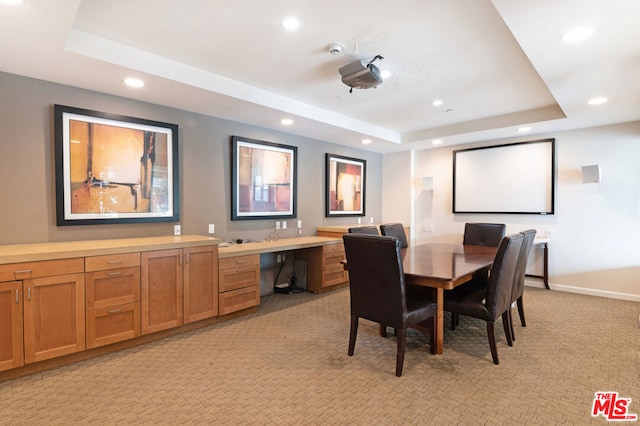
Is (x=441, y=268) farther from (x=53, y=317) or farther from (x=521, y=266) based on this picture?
(x=53, y=317)

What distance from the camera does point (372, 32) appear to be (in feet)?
7.89

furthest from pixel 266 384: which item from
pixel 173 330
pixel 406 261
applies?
pixel 406 261

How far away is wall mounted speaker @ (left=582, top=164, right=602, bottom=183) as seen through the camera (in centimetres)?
432

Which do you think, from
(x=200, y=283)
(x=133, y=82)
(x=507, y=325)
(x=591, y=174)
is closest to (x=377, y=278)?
(x=507, y=325)

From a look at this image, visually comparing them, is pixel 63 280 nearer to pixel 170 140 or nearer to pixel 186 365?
pixel 186 365

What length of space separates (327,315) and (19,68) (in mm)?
3631

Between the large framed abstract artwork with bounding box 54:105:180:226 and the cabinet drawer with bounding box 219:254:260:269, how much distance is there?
79 centimetres

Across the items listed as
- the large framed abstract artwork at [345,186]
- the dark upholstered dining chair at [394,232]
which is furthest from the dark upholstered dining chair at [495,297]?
the large framed abstract artwork at [345,186]

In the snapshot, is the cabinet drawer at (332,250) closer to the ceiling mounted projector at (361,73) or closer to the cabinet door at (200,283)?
the cabinet door at (200,283)

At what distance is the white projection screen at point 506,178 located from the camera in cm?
489

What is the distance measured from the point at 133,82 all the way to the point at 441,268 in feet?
10.4

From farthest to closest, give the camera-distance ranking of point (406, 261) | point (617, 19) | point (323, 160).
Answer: point (323, 160)
point (406, 261)
point (617, 19)

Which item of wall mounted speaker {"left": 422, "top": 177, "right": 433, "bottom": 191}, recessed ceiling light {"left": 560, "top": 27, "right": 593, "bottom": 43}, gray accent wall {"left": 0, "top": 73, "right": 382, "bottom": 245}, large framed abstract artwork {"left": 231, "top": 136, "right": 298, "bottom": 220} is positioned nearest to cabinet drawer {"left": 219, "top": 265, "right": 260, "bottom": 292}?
gray accent wall {"left": 0, "top": 73, "right": 382, "bottom": 245}

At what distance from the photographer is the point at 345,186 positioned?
5.74 meters
